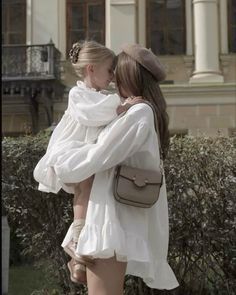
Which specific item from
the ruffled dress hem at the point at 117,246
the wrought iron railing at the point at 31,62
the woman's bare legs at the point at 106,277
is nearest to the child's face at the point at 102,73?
the ruffled dress hem at the point at 117,246

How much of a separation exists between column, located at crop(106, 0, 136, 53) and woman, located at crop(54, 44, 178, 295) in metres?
15.3

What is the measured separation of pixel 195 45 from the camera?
1814cm

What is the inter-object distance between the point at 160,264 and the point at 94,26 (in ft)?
53.4

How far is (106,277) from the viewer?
277cm

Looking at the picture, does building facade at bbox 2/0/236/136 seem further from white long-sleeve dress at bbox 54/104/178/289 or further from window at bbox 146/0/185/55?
white long-sleeve dress at bbox 54/104/178/289

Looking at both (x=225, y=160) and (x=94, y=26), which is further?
(x=94, y=26)

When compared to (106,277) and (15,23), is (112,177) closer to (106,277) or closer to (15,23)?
(106,277)

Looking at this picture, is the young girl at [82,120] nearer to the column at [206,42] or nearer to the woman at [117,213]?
the woman at [117,213]

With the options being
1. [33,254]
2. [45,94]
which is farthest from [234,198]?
[45,94]

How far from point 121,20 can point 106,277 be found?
16.0 m

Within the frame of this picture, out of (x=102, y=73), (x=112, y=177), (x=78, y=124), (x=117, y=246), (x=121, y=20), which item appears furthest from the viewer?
(x=121, y=20)

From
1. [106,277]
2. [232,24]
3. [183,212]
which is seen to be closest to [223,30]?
[232,24]

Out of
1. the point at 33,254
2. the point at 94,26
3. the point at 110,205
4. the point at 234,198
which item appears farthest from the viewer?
the point at 94,26

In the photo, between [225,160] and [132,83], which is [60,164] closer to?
[132,83]
